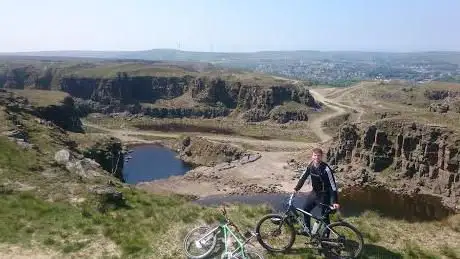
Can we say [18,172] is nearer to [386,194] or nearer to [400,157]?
[386,194]

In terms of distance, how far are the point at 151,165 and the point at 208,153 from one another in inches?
454

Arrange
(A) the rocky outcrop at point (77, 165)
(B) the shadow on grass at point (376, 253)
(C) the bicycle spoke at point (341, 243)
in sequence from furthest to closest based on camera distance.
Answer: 1. (A) the rocky outcrop at point (77, 165)
2. (B) the shadow on grass at point (376, 253)
3. (C) the bicycle spoke at point (341, 243)

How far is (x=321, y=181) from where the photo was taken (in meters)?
17.2

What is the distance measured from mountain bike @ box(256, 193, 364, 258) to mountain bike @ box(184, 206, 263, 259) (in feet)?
3.34

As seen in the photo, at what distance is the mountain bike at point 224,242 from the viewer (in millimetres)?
16297

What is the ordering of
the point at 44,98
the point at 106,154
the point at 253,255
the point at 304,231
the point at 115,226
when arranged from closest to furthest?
the point at 253,255 < the point at 304,231 < the point at 115,226 < the point at 106,154 < the point at 44,98

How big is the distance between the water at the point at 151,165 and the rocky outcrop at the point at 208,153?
227cm

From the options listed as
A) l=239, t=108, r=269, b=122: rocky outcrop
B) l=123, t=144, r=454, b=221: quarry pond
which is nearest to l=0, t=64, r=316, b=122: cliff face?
l=239, t=108, r=269, b=122: rocky outcrop

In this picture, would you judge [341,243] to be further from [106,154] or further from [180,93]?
[180,93]

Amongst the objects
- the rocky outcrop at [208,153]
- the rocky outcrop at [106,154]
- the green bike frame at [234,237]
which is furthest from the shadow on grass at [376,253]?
the rocky outcrop at [208,153]

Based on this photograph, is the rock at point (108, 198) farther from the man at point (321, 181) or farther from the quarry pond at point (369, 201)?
the quarry pond at point (369, 201)

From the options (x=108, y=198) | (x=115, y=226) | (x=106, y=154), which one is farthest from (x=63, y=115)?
(x=115, y=226)

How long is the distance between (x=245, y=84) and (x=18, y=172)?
13424 centimetres

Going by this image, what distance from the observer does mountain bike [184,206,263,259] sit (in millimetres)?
16297
